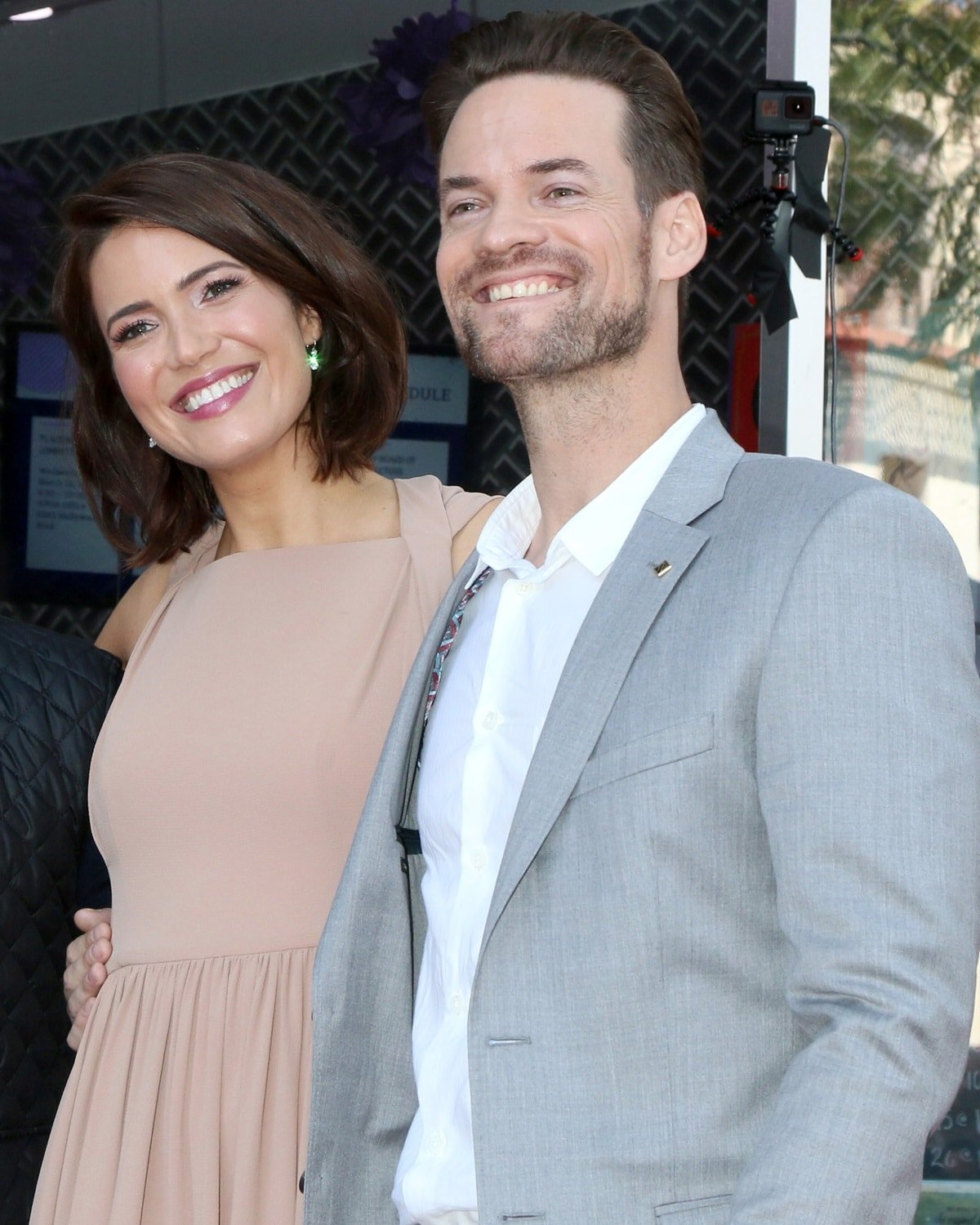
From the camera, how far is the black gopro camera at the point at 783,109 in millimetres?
2736

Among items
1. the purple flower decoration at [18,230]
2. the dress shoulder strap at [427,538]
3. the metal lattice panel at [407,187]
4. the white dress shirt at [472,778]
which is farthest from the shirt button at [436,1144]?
the purple flower decoration at [18,230]

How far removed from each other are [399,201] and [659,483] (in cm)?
403

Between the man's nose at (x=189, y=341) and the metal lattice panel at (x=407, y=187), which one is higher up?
the metal lattice panel at (x=407, y=187)

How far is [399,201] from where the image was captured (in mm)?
5277

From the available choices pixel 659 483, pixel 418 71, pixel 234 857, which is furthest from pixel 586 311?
pixel 418 71

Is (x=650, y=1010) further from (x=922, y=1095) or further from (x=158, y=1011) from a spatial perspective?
(x=158, y=1011)

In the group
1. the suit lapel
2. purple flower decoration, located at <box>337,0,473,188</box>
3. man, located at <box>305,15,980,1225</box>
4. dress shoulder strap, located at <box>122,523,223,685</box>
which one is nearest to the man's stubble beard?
man, located at <box>305,15,980,1225</box>

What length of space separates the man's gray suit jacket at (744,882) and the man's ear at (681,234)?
394 millimetres

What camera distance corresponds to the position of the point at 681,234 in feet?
5.88

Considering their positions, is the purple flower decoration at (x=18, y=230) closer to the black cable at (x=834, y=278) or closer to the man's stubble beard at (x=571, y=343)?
the black cable at (x=834, y=278)

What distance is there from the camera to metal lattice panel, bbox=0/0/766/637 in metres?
4.83

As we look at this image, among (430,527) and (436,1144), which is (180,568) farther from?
(436,1144)

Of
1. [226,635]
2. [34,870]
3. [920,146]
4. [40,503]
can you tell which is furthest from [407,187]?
[34,870]

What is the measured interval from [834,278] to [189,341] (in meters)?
1.26
